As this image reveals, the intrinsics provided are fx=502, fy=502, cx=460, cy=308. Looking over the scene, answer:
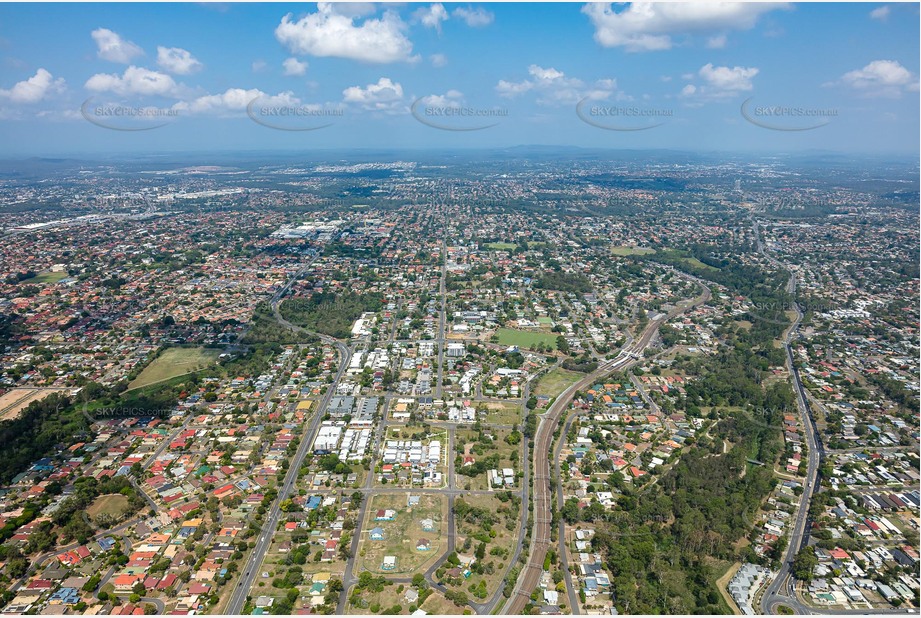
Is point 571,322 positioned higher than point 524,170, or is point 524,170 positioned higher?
point 524,170

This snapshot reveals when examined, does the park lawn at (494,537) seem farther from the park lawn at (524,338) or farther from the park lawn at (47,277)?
the park lawn at (47,277)

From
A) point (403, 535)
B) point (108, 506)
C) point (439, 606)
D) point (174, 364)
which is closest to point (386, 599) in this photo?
point (439, 606)

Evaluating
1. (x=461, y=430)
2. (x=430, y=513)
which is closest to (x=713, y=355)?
(x=461, y=430)

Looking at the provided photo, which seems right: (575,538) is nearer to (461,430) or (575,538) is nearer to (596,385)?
(461,430)

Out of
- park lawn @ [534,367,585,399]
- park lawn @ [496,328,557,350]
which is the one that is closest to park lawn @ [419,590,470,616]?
park lawn @ [534,367,585,399]

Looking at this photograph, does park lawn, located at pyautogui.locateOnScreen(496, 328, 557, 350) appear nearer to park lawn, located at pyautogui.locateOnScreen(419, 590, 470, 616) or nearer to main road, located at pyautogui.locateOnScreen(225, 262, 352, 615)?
main road, located at pyautogui.locateOnScreen(225, 262, 352, 615)

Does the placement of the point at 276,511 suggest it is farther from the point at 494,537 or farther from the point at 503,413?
the point at 503,413
